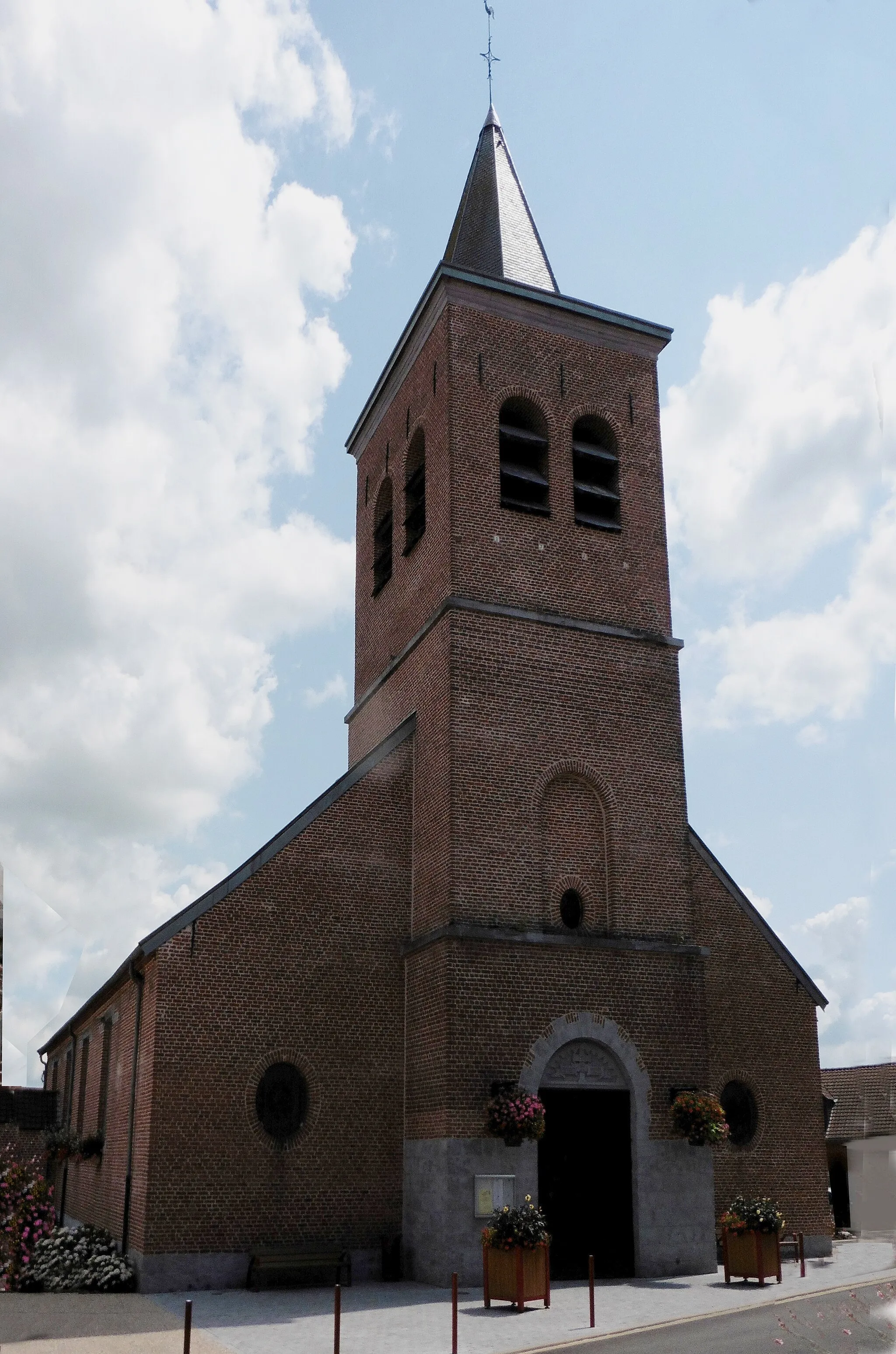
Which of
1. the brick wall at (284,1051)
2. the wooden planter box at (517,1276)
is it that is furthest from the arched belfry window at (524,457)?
the wooden planter box at (517,1276)

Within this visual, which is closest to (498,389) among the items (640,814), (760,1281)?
(640,814)

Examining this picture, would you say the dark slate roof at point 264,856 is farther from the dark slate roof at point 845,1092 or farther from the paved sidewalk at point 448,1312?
the dark slate roof at point 845,1092

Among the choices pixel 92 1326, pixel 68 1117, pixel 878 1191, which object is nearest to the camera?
pixel 878 1191

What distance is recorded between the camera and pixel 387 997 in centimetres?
1758

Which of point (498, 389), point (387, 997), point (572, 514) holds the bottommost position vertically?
point (387, 997)

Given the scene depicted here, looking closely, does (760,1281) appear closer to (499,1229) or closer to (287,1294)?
(499,1229)

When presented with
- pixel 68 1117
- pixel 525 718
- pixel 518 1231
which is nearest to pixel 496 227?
pixel 525 718

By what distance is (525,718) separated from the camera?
18281 millimetres

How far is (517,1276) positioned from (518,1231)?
46 cm

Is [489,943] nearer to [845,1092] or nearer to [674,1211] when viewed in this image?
[674,1211]

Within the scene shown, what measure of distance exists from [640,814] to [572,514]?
5.27 m

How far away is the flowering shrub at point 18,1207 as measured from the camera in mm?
6973

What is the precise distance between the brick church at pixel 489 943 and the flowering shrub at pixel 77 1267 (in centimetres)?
33

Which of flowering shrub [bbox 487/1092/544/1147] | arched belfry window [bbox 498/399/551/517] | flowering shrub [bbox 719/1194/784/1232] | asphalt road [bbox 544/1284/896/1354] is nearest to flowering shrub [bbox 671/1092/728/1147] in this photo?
flowering shrub [bbox 719/1194/784/1232]
